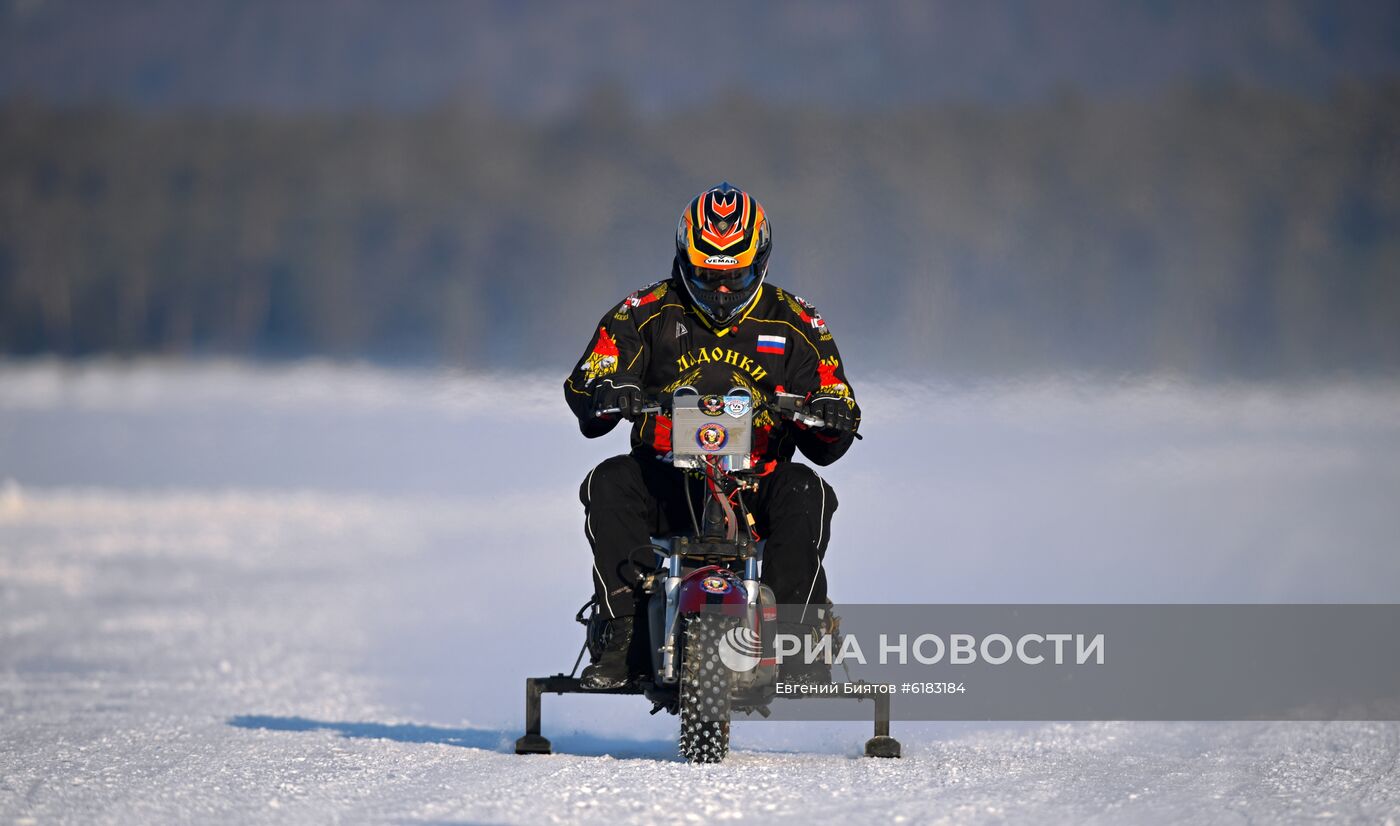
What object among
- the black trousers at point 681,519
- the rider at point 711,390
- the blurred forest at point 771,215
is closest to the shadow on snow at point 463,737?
the black trousers at point 681,519

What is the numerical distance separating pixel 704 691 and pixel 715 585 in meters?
0.38

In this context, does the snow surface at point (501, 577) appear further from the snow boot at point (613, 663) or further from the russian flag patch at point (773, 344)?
the russian flag patch at point (773, 344)

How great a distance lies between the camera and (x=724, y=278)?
23.2ft

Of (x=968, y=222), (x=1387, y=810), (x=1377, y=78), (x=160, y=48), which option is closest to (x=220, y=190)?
(x=160, y=48)

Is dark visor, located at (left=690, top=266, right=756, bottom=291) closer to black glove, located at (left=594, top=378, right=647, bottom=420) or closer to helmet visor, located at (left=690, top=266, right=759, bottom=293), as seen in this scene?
helmet visor, located at (left=690, top=266, right=759, bottom=293)

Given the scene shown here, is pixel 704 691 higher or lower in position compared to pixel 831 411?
lower

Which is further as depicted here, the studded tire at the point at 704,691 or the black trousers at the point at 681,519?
the black trousers at the point at 681,519

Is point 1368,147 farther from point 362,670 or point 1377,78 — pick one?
point 362,670

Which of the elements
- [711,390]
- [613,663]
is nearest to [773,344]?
[711,390]

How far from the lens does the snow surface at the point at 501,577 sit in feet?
19.0

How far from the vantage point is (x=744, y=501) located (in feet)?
22.7

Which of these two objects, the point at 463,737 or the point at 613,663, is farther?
the point at 463,737

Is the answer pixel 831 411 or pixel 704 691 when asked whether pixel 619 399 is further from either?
pixel 704 691

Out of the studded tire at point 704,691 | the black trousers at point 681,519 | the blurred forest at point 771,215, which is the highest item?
the blurred forest at point 771,215
